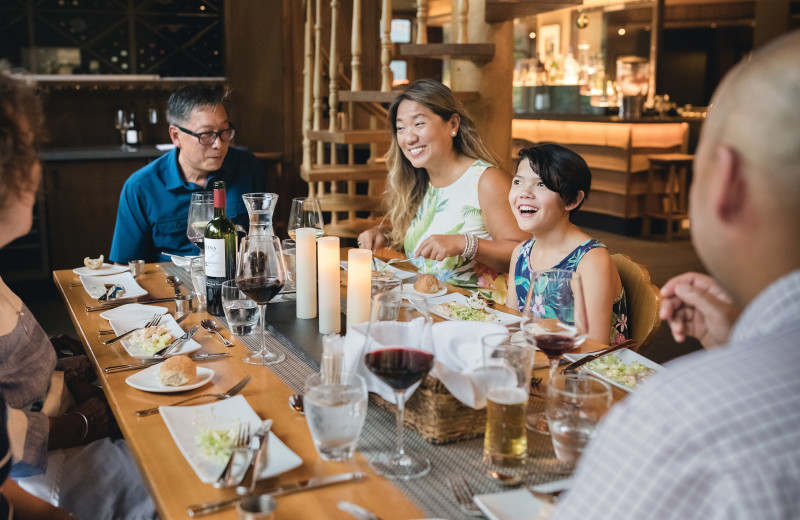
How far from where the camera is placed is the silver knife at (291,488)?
1042mm

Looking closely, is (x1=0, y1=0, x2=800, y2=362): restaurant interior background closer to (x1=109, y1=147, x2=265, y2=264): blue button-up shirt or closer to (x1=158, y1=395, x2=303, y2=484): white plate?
(x1=109, y1=147, x2=265, y2=264): blue button-up shirt

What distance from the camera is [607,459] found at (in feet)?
2.26

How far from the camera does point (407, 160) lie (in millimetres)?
3066

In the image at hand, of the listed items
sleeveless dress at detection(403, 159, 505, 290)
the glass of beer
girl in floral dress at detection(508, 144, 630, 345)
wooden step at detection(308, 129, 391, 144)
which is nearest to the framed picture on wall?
wooden step at detection(308, 129, 391, 144)

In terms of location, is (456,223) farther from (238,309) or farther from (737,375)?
(737,375)

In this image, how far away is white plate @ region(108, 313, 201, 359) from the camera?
1.73m

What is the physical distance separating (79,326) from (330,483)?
1.18 meters

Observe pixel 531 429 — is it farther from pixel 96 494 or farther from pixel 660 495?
pixel 96 494

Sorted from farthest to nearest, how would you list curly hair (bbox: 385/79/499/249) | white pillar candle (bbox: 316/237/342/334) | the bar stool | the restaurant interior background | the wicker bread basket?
the bar stool < the restaurant interior background < curly hair (bbox: 385/79/499/249) < white pillar candle (bbox: 316/237/342/334) < the wicker bread basket

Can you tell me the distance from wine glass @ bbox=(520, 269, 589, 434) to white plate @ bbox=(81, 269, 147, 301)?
139 cm

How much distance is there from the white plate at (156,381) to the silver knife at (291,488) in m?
0.48

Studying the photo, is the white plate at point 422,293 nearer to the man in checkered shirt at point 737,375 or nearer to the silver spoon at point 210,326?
the silver spoon at point 210,326

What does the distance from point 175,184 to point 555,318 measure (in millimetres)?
2230

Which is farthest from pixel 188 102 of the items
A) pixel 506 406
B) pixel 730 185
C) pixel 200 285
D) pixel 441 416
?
pixel 730 185
